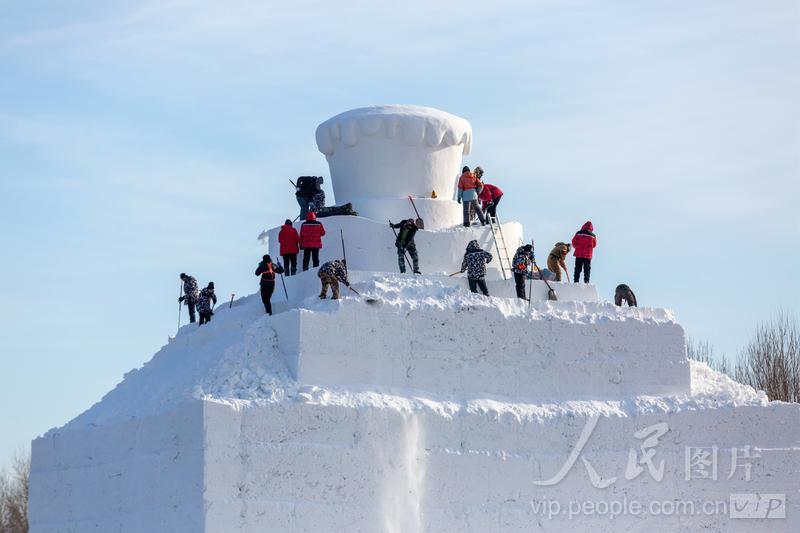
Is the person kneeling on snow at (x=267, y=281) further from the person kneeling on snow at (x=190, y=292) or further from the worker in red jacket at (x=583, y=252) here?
the worker in red jacket at (x=583, y=252)

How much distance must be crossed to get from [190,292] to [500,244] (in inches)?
228

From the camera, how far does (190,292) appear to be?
96.6ft

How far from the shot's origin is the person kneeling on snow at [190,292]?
2941 cm

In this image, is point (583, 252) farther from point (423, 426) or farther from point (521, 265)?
point (423, 426)

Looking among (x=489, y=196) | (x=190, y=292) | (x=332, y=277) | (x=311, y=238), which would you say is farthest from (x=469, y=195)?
(x=190, y=292)

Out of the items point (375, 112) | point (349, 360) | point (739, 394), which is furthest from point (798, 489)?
point (375, 112)

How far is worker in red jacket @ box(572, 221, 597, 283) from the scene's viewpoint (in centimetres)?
2861

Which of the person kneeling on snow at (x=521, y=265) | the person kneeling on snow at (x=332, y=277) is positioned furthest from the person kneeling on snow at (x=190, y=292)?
the person kneeling on snow at (x=521, y=265)

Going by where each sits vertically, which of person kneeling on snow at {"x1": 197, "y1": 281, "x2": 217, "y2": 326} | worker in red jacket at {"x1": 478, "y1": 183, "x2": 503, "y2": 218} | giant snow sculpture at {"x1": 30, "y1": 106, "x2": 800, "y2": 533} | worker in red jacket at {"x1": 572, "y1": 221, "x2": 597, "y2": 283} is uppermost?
worker in red jacket at {"x1": 478, "y1": 183, "x2": 503, "y2": 218}

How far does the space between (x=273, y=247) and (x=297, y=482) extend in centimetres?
682

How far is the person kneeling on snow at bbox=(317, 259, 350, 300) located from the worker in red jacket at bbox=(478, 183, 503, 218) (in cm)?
465

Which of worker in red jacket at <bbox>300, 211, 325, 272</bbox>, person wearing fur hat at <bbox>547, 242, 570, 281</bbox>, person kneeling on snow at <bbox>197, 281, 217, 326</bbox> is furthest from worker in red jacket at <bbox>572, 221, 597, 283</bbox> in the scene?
person kneeling on snow at <bbox>197, 281, 217, 326</bbox>

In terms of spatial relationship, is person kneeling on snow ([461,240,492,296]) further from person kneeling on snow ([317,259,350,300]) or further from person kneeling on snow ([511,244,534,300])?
person kneeling on snow ([317,259,350,300])

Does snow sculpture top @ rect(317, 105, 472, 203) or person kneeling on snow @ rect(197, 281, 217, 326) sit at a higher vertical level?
snow sculpture top @ rect(317, 105, 472, 203)
